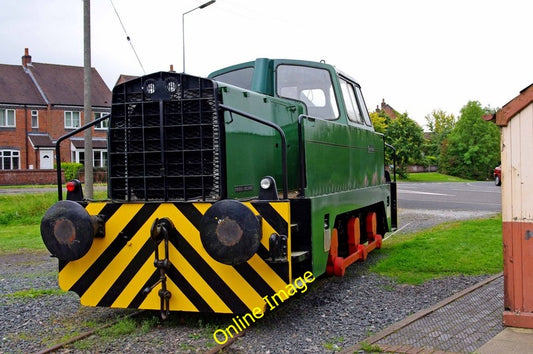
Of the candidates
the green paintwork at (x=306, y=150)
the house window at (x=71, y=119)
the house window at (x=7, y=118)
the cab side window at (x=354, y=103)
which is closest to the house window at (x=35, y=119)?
the house window at (x=7, y=118)

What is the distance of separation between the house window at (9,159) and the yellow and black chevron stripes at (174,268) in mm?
38294

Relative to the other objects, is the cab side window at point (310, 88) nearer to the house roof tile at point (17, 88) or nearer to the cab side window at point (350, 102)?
the cab side window at point (350, 102)

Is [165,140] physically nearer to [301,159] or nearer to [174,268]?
[174,268]

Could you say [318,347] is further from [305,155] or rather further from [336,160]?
[336,160]

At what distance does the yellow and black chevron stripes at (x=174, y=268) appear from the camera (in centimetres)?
527

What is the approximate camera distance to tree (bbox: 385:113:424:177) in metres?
53.0

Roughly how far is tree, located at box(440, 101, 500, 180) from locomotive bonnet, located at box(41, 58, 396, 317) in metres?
59.3

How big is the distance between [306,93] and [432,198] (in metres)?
18.8

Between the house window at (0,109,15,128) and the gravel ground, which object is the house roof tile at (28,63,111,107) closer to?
the house window at (0,109,15,128)

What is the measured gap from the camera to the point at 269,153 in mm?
6461

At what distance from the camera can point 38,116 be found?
4147 centimetres

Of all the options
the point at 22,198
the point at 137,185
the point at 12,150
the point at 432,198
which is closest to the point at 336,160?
the point at 137,185

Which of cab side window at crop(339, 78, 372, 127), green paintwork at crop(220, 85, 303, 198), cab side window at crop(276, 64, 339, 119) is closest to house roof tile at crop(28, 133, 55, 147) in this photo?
cab side window at crop(339, 78, 372, 127)

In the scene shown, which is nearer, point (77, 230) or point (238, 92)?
point (77, 230)
